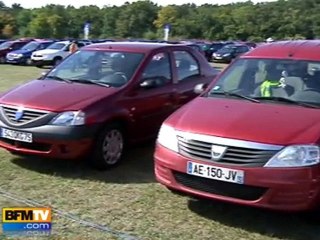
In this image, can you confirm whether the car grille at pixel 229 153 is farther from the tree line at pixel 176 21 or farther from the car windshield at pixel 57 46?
the tree line at pixel 176 21

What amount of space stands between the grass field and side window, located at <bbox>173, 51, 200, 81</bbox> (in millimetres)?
1809

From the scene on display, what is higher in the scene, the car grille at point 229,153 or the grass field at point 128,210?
the car grille at point 229,153

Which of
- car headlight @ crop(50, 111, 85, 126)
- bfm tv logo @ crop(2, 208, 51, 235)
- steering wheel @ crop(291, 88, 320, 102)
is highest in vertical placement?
steering wheel @ crop(291, 88, 320, 102)

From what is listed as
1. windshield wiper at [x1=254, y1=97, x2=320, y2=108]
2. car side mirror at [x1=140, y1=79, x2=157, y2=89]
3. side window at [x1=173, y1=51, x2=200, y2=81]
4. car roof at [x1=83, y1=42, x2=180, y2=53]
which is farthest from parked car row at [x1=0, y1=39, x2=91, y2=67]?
windshield wiper at [x1=254, y1=97, x2=320, y2=108]

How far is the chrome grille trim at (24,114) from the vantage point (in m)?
5.76

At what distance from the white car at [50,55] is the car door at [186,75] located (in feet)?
62.5

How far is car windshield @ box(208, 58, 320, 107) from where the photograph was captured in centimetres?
502

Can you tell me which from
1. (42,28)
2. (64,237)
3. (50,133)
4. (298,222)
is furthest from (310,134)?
(42,28)

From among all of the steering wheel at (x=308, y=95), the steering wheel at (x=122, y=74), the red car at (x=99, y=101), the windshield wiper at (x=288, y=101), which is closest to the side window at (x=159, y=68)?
the red car at (x=99, y=101)

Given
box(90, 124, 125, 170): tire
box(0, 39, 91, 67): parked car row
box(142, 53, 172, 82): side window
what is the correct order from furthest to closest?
box(0, 39, 91, 67): parked car row → box(142, 53, 172, 82): side window → box(90, 124, 125, 170): tire

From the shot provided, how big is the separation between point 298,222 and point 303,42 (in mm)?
2183

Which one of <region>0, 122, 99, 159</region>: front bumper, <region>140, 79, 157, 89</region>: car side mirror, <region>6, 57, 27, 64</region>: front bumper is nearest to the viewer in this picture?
<region>0, 122, 99, 159</region>: front bumper

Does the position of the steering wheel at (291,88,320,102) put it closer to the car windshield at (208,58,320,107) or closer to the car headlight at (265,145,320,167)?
the car windshield at (208,58,320,107)

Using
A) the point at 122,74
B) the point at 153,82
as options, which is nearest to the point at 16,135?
the point at 122,74
